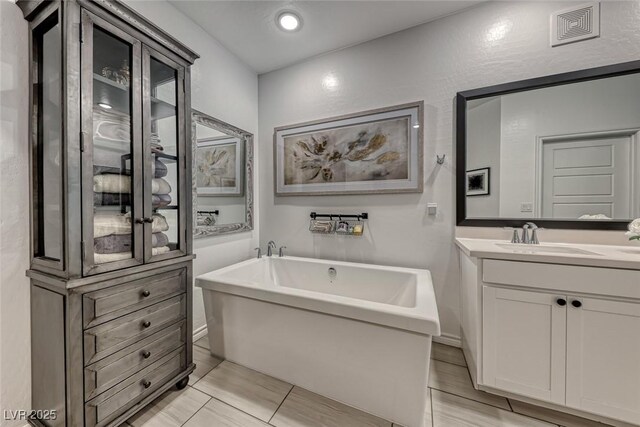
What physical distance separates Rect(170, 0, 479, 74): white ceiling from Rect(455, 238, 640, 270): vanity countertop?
1852mm

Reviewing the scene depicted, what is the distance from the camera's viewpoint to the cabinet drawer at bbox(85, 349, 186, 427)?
3.73ft

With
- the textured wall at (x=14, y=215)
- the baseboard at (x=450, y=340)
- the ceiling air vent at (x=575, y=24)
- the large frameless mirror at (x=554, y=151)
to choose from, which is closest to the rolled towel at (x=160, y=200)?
the textured wall at (x=14, y=215)

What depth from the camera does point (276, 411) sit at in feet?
4.53

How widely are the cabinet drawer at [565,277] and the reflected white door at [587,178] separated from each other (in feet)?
2.12

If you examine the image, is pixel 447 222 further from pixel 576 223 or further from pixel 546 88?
pixel 546 88

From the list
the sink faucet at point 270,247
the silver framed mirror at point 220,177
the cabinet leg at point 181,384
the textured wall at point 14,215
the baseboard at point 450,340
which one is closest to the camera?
the textured wall at point 14,215

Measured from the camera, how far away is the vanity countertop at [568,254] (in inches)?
47.0

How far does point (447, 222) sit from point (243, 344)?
1.84 m

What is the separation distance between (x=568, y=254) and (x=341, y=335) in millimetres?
1285

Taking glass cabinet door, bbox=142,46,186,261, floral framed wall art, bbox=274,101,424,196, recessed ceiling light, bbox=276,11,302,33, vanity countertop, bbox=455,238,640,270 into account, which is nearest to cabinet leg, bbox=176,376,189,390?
glass cabinet door, bbox=142,46,186,261

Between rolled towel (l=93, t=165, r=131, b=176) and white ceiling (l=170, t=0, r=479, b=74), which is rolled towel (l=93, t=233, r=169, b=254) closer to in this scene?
rolled towel (l=93, t=165, r=131, b=176)

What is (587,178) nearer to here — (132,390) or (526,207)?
(526,207)

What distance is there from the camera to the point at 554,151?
1.73m

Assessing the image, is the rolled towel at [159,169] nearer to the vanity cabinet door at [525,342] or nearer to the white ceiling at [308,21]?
the white ceiling at [308,21]
